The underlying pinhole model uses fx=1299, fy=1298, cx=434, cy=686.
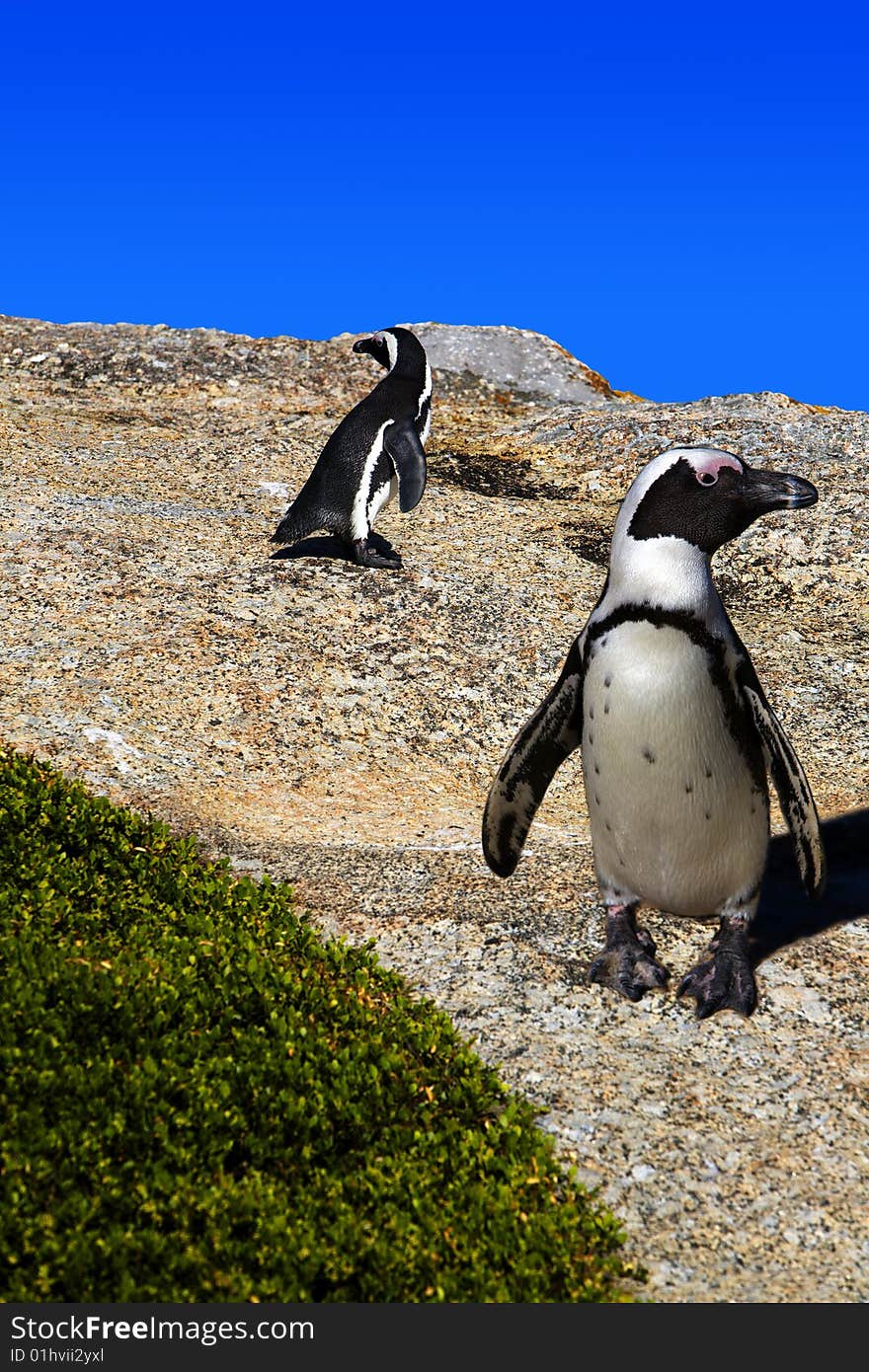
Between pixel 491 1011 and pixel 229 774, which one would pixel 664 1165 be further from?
pixel 229 774

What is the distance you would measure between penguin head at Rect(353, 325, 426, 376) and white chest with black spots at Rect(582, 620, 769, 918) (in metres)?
7.41

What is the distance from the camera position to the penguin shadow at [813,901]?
6207 millimetres

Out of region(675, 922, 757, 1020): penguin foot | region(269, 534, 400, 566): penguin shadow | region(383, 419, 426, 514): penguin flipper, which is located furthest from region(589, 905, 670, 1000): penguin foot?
region(269, 534, 400, 566): penguin shadow

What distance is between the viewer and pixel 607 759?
5367 mm

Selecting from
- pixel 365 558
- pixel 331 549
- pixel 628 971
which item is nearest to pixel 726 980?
pixel 628 971

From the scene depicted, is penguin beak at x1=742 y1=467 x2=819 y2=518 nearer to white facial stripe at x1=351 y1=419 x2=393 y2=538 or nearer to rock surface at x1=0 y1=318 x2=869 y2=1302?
rock surface at x1=0 y1=318 x2=869 y2=1302

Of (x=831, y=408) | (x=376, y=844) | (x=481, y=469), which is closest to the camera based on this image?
(x=376, y=844)

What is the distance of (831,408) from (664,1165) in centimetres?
1444

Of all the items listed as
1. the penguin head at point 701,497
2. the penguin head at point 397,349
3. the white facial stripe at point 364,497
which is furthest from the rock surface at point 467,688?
the penguin head at point 701,497

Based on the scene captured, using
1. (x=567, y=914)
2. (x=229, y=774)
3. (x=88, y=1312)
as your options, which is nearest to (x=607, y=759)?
(x=567, y=914)

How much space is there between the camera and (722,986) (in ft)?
17.9

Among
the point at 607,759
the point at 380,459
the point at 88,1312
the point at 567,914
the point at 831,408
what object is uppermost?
the point at 831,408

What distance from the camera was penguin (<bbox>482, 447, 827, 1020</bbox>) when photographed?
516 cm

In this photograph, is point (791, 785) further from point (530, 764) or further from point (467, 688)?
point (467, 688)
